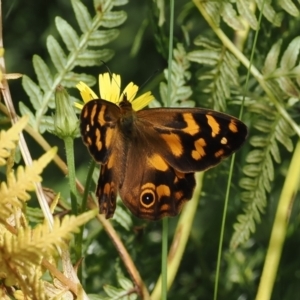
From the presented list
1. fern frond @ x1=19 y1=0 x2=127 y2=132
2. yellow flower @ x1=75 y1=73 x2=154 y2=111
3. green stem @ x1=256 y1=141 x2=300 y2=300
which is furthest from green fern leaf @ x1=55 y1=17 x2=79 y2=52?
green stem @ x1=256 y1=141 x2=300 y2=300

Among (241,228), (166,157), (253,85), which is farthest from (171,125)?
(253,85)

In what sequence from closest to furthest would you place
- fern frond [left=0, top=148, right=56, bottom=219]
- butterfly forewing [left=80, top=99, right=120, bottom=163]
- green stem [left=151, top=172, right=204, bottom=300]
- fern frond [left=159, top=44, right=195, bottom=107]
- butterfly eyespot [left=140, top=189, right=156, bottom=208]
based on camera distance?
1. fern frond [left=0, top=148, right=56, bottom=219]
2. butterfly forewing [left=80, top=99, right=120, bottom=163]
3. butterfly eyespot [left=140, top=189, right=156, bottom=208]
4. green stem [left=151, top=172, right=204, bottom=300]
5. fern frond [left=159, top=44, right=195, bottom=107]

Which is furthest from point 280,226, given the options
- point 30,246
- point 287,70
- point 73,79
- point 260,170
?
point 30,246

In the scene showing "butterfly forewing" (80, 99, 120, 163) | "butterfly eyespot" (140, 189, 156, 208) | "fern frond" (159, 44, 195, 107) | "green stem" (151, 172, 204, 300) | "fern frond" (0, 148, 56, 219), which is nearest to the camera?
"fern frond" (0, 148, 56, 219)

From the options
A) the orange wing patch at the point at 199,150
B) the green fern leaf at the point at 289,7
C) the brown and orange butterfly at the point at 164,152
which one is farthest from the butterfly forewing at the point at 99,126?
the green fern leaf at the point at 289,7

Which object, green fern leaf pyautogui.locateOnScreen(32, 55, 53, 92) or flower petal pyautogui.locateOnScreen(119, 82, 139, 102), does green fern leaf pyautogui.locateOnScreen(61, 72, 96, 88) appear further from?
flower petal pyautogui.locateOnScreen(119, 82, 139, 102)

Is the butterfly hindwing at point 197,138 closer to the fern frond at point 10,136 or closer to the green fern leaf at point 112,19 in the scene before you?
the green fern leaf at point 112,19
